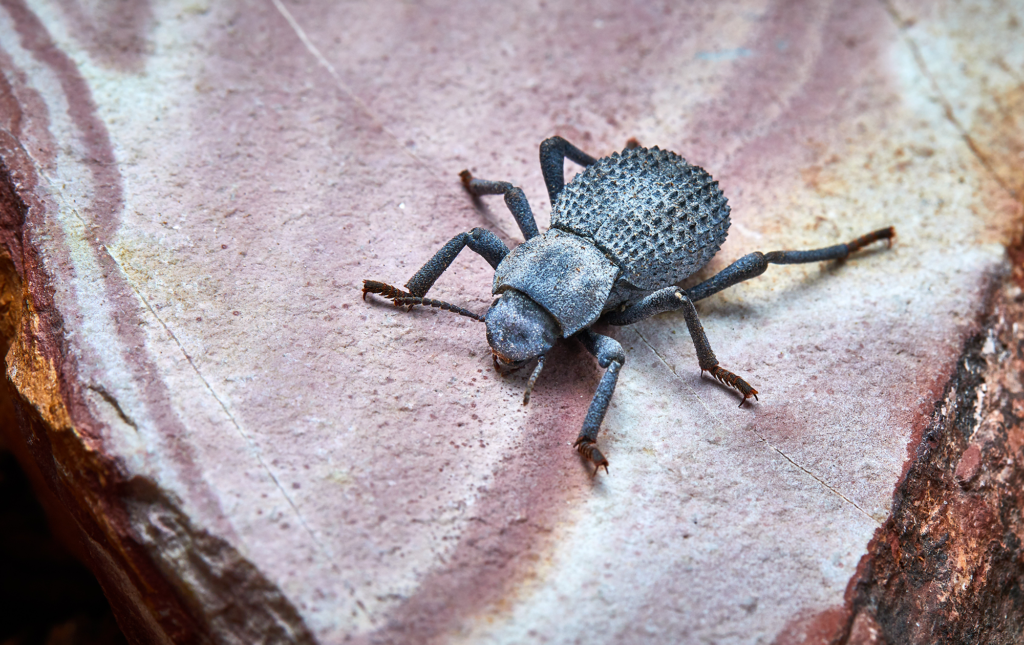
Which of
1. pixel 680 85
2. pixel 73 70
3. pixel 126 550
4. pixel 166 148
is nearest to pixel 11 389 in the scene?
pixel 126 550

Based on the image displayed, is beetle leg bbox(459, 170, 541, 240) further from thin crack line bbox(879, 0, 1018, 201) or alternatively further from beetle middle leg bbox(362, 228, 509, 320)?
thin crack line bbox(879, 0, 1018, 201)

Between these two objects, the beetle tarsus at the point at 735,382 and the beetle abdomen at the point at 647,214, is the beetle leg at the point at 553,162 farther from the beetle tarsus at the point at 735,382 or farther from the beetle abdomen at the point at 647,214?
the beetle tarsus at the point at 735,382

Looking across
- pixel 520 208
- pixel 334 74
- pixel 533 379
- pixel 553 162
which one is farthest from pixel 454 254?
pixel 334 74

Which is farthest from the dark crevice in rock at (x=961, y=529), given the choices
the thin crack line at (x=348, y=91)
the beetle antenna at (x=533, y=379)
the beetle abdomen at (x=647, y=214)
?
the thin crack line at (x=348, y=91)

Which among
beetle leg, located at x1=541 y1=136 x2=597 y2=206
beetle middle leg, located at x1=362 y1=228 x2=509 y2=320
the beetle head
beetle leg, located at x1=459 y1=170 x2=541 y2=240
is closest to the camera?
the beetle head

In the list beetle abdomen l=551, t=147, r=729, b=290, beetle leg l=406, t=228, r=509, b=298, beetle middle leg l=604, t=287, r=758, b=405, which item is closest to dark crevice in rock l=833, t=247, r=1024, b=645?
beetle middle leg l=604, t=287, r=758, b=405

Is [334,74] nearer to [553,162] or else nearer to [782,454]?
[553,162]
